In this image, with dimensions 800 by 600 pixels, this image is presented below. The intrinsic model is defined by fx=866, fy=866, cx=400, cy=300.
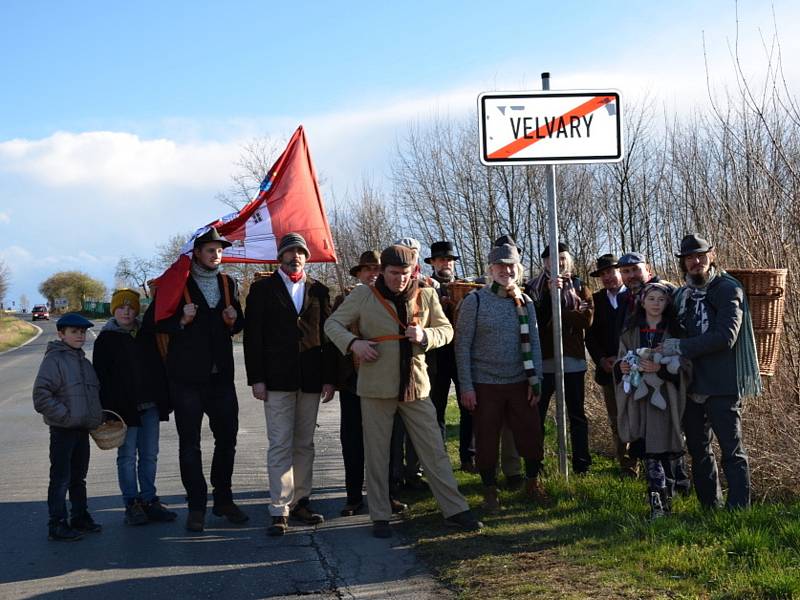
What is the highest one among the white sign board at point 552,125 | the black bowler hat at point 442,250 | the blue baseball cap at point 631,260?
the white sign board at point 552,125

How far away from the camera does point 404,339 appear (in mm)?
6469

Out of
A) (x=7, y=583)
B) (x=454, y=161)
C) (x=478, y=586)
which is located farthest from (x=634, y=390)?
(x=454, y=161)

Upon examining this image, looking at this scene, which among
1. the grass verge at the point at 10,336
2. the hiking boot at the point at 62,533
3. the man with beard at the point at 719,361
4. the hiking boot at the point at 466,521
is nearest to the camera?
the man with beard at the point at 719,361

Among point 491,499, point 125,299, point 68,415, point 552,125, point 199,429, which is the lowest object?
point 491,499

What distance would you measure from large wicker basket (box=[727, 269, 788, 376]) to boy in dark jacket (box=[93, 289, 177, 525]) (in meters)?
4.55

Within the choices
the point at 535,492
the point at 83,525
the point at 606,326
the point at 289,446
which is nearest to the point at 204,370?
the point at 289,446

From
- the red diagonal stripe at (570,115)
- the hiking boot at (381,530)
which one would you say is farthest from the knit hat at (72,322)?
the red diagonal stripe at (570,115)

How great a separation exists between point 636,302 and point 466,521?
205 cm

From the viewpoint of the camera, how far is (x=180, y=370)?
6809 millimetres

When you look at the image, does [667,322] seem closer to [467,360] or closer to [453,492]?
[467,360]

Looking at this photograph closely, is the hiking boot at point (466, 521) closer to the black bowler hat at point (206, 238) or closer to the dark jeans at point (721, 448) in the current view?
the dark jeans at point (721, 448)

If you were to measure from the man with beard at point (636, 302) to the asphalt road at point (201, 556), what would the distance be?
2167mm

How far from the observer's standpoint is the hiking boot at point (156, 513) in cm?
708

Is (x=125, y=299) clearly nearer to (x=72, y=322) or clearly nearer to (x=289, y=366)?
(x=72, y=322)
